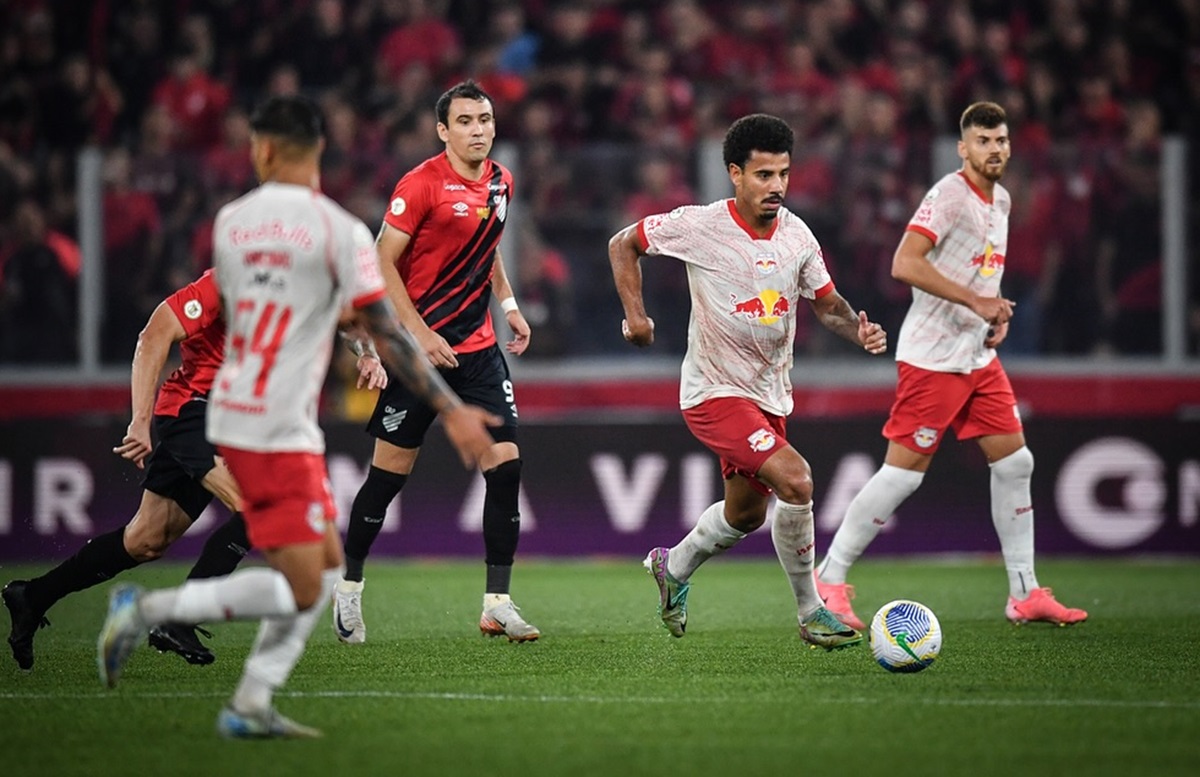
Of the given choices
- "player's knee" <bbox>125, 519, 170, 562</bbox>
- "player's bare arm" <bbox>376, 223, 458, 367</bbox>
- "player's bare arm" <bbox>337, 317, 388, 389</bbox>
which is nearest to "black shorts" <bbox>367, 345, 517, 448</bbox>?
"player's bare arm" <bbox>376, 223, 458, 367</bbox>

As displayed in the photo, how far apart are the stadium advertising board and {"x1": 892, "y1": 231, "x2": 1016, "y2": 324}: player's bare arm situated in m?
4.37

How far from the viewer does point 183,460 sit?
7.48m

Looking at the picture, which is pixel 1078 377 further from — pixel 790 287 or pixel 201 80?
pixel 201 80

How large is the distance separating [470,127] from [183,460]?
2.09 meters

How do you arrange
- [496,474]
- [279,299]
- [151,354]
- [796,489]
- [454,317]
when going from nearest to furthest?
[279,299] → [151,354] → [796,489] → [496,474] → [454,317]

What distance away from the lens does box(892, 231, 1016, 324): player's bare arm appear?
8.25m

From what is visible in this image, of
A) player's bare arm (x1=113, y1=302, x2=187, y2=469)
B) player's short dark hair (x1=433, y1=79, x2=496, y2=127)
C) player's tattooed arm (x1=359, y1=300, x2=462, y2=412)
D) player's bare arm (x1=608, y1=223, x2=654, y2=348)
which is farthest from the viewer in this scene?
→ player's short dark hair (x1=433, y1=79, x2=496, y2=127)

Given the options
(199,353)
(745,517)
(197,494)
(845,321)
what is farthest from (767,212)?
(197,494)

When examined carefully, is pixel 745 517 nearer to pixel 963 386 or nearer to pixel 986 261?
pixel 963 386

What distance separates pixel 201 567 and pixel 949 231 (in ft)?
12.8

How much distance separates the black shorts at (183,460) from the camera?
748cm

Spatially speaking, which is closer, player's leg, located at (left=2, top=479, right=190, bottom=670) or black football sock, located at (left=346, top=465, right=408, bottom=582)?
player's leg, located at (left=2, top=479, right=190, bottom=670)

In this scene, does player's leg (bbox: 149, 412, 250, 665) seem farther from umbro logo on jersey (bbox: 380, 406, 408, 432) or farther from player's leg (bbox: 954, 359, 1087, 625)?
player's leg (bbox: 954, 359, 1087, 625)

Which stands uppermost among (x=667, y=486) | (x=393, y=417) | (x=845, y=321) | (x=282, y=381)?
(x=845, y=321)
